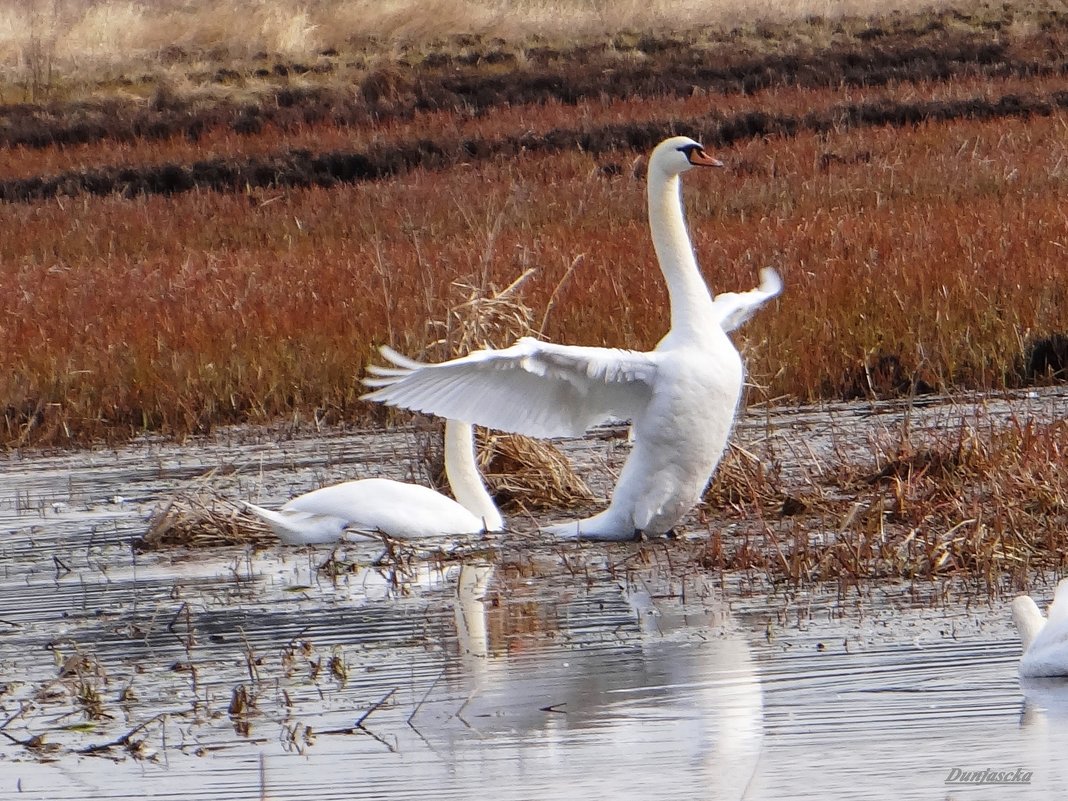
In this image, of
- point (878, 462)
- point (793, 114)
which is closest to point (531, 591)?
point (878, 462)

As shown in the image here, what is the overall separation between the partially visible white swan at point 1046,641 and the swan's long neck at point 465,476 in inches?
130

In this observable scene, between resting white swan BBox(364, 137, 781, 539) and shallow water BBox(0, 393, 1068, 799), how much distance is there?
8.4 inches

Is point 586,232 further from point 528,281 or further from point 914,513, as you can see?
point 914,513

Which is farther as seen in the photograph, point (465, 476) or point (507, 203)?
point (507, 203)

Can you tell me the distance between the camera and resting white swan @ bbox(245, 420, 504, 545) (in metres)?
7.33

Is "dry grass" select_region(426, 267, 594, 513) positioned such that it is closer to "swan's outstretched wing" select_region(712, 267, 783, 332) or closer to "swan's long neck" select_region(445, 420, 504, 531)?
Answer: "swan's long neck" select_region(445, 420, 504, 531)

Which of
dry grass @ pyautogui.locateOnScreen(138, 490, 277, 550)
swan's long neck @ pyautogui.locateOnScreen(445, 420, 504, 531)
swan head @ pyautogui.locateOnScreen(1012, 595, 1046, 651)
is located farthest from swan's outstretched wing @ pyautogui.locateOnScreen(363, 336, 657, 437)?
swan head @ pyautogui.locateOnScreen(1012, 595, 1046, 651)

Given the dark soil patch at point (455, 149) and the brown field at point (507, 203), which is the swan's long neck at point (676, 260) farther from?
the dark soil patch at point (455, 149)

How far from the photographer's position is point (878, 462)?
25.3 ft

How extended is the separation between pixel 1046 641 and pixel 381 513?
3.31m

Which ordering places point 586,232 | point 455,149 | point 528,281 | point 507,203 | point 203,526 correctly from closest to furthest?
point 203,526
point 528,281
point 507,203
point 586,232
point 455,149

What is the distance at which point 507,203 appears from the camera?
12.6 m

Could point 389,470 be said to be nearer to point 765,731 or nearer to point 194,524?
point 194,524

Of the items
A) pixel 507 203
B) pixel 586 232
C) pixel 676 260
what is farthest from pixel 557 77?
pixel 676 260
